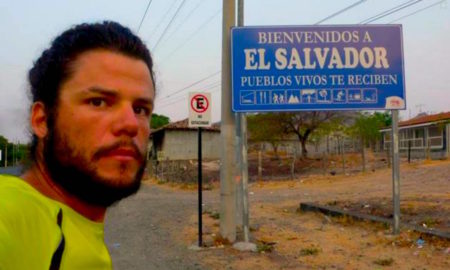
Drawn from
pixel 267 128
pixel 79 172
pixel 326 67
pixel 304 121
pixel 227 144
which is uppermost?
pixel 304 121

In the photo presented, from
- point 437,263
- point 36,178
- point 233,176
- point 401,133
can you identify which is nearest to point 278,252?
point 233,176

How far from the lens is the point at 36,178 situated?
162cm

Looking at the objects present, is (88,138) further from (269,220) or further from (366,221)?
(269,220)

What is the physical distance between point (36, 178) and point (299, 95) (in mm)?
8869

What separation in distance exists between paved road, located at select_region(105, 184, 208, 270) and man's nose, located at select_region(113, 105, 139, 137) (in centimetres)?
298

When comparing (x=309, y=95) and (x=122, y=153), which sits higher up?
(x=309, y=95)

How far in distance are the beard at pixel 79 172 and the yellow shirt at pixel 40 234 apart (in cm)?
8

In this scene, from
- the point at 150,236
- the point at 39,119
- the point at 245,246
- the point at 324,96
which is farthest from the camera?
the point at 150,236

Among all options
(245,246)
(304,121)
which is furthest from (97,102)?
(304,121)

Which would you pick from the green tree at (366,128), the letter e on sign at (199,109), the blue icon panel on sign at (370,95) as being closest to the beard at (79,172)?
the letter e on sign at (199,109)

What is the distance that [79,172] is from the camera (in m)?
1.58

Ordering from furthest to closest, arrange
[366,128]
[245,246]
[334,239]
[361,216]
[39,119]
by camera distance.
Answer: [366,128] < [361,216] < [334,239] < [245,246] < [39,119]

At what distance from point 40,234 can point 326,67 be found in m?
9.49

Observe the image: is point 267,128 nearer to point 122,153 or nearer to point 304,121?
point 304,121
